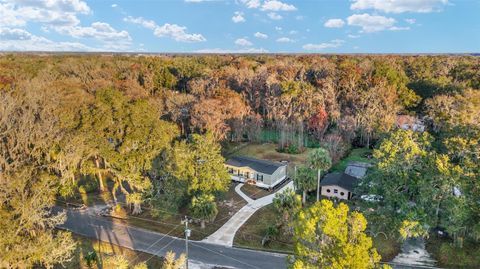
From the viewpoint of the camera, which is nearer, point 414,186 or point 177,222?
point 414,186

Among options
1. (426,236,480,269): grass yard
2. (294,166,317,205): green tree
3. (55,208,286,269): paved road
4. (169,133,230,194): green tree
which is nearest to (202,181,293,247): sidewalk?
(55,208,286,269): paved road

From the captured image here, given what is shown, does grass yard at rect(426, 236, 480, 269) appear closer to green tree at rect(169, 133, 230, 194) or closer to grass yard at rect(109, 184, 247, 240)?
grass yard at rect(109, 184, 247, 240)

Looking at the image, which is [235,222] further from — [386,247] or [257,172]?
[386,247]

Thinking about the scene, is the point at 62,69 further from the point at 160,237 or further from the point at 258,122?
the point at 160,237

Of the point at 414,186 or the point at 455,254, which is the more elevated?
the point at 414,186

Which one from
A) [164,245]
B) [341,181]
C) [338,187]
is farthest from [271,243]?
[341,181]

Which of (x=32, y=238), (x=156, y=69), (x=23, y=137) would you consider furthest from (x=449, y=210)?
(x=156, y=69)

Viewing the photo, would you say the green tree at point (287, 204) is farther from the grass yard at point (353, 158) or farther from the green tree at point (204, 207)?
the grass yard at point (353, 158)
